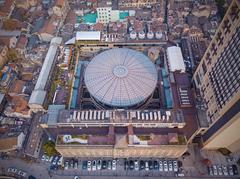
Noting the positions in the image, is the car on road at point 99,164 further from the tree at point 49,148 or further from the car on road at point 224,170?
the car on road at point 224,170

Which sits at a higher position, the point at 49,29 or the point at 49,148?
the point at 49,29

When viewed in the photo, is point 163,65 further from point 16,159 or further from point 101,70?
point 16,159

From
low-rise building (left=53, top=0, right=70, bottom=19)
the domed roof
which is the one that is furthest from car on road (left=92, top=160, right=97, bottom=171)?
low-rise building (left=53, top=0, right=70, bottom=19)

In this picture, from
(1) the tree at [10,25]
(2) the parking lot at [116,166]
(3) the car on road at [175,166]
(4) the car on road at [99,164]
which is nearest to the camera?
(3) the car on road at [175,166]

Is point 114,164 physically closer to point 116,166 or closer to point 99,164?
point 116,166

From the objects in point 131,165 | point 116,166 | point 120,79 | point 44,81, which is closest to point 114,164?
point 116,166

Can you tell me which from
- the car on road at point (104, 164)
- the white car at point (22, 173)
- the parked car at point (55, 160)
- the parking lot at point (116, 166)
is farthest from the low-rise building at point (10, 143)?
the car on road at point (104, 164)

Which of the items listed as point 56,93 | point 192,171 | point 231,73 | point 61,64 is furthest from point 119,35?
point 192,171

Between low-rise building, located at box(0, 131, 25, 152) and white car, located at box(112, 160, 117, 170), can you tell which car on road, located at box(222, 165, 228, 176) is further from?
low-rise building, located at box(0, 131, 25, 152)

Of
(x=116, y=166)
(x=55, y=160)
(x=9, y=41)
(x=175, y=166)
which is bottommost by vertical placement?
(x=175, y=166)
